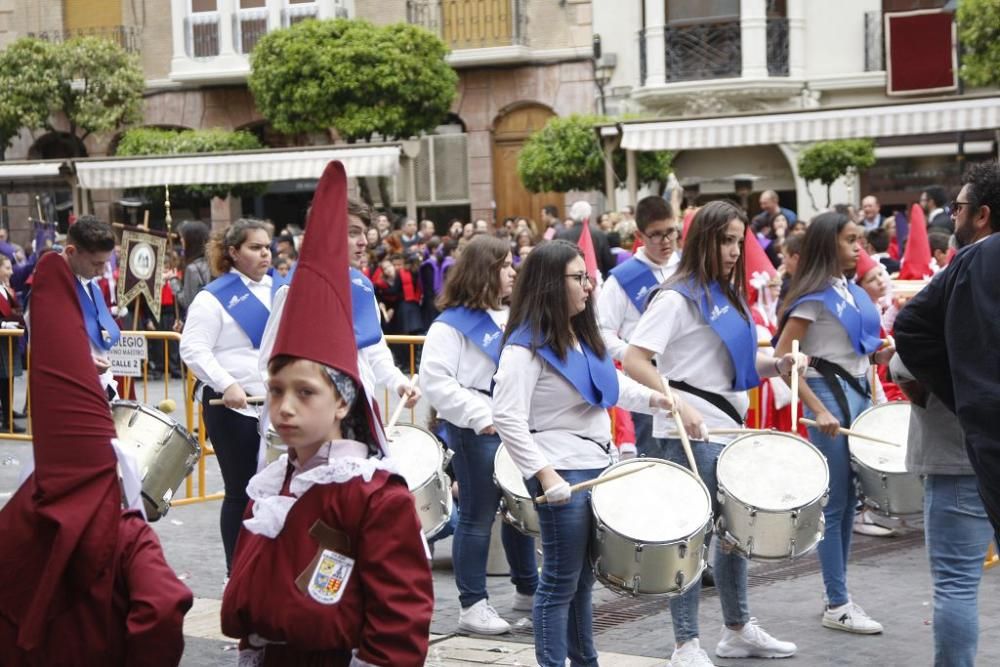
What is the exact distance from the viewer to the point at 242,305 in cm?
709

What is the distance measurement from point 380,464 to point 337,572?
0.89 ft

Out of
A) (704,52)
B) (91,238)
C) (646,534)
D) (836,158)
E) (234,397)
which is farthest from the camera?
(704,52)

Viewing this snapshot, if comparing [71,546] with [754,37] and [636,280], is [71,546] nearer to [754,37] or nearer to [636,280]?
[636,280]

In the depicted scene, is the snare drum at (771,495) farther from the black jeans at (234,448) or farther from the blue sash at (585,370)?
the black jeans at (234,448)

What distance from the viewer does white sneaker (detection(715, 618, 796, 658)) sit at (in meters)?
6.30

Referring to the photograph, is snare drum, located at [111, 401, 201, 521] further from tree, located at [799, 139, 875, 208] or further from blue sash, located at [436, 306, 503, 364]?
tree, located at [799, 139, 875, 208]

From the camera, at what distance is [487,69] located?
31.5 metres

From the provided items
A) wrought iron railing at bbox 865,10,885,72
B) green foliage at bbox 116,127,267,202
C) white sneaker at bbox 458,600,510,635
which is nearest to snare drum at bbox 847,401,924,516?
white sneaker at bbox 458,600,510,635

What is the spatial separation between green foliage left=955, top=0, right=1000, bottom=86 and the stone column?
156 inches

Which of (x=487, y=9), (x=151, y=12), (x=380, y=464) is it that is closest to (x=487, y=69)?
(x=487, y=9)

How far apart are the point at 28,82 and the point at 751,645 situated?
2797cm

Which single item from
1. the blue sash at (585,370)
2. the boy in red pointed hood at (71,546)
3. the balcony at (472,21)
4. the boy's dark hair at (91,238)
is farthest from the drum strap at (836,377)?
the balcony at (472,21)

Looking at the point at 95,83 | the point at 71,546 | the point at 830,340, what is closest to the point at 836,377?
the point at 830,340

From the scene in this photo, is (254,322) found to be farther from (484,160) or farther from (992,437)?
(484,160)
